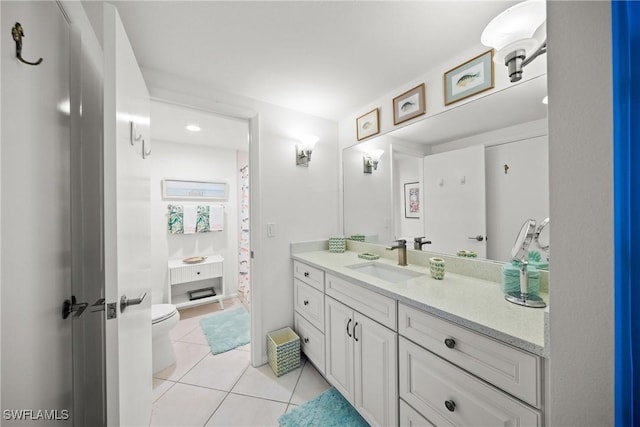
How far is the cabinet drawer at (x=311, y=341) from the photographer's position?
167cm

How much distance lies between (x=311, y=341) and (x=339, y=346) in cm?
39

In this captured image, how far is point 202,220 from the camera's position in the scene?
10.7 ft

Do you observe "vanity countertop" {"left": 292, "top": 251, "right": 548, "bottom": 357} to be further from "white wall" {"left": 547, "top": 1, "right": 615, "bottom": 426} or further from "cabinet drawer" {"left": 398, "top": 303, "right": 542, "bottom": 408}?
"white wall" {"left": 547, "top": 1, "right": 615, "bottom": 426}

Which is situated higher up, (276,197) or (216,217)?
(276,197)

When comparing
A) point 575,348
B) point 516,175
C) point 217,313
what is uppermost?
point 516,175

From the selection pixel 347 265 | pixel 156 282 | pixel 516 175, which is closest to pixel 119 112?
pixel 347 265

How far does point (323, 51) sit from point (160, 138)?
264 centimetres

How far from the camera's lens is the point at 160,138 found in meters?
2.96

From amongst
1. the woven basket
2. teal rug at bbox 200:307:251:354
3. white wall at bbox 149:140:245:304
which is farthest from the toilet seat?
white wall at bbox 149:140:245:304

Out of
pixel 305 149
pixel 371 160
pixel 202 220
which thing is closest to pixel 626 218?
pixel 371 160

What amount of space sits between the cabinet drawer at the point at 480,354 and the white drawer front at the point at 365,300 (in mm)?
91

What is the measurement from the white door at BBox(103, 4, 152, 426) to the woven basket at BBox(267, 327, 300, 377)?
81 centimetres

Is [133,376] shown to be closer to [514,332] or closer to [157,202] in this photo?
[514,332]

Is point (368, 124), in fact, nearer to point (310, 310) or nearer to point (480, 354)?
point (310, 310)
